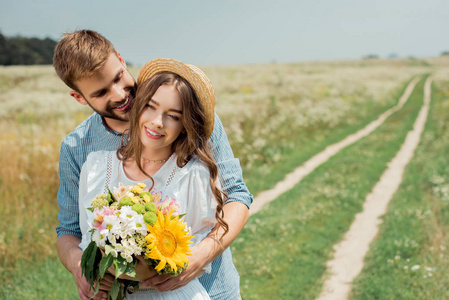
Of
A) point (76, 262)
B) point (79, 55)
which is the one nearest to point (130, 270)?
point (76, 262)

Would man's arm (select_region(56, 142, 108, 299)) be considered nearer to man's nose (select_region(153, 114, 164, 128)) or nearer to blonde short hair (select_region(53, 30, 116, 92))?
blonde short hair (select_region(53, 30, 116, 92))

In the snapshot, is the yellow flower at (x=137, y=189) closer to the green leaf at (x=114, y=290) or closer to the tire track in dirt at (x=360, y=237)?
the green leaf at (x=114, y=290)

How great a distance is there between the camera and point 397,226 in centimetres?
644

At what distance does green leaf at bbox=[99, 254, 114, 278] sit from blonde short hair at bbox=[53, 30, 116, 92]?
3.42 ft

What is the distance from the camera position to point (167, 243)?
5.87 feet

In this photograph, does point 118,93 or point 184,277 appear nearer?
point 184,277

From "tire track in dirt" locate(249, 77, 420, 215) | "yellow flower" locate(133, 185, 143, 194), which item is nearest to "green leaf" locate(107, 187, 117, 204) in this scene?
"yellow flower" locate(133, 185, 143, 194)

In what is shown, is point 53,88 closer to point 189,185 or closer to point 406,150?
point 406,150

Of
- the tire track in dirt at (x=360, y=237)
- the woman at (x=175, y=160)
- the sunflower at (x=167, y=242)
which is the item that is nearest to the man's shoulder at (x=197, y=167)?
the woman at (x=175, y=160)

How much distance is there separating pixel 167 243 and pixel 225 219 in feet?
1.38

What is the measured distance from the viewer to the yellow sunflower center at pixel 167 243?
1773 millimetres

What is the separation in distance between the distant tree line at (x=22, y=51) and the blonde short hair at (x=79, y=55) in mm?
44995

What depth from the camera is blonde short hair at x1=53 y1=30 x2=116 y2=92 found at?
2.18 meters

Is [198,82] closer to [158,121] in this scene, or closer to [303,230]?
[158,121]
